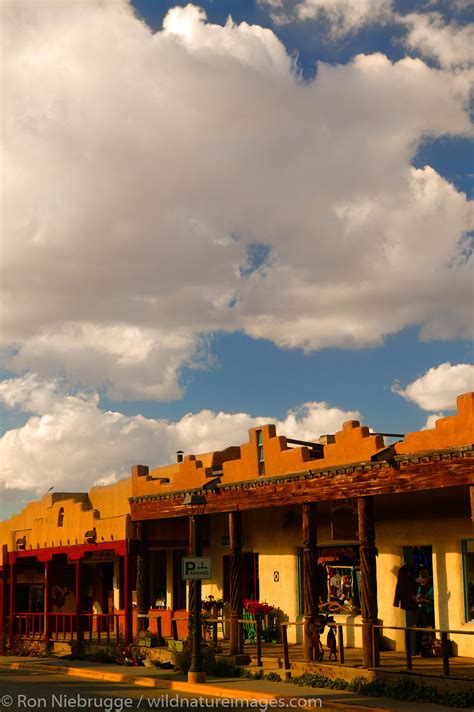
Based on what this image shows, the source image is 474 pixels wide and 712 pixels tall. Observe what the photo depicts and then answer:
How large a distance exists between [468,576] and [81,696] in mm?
8240

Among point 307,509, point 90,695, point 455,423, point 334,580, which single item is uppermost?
point 455,423

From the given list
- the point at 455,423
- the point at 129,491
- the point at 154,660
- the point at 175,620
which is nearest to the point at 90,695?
the point at 154,660

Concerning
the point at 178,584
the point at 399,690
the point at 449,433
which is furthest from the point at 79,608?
the point at 449,433

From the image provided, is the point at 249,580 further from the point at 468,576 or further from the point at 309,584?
the point at 468,576

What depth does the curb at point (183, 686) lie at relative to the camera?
15.1 metres

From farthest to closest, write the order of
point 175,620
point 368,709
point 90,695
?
point 175,620
point 90,695
point 368,709

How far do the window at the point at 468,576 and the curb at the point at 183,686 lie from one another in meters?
4.42

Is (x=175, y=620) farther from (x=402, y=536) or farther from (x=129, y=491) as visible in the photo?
(x=402, y=536)

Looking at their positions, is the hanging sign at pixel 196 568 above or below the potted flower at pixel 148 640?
above


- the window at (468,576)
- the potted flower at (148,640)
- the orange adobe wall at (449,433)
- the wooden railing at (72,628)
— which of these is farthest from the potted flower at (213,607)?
the orange adobe wall at (449,433)

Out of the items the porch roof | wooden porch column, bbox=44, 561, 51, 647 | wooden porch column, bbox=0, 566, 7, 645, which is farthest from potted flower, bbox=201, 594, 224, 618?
wooden porch column, bbox=0, 566, 7, 645

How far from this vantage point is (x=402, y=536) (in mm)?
20953

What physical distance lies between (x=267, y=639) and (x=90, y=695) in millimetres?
7275

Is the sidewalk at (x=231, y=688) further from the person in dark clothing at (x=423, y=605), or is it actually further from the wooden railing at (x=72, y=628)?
the person in dark clothing at (x=423, y=605)
